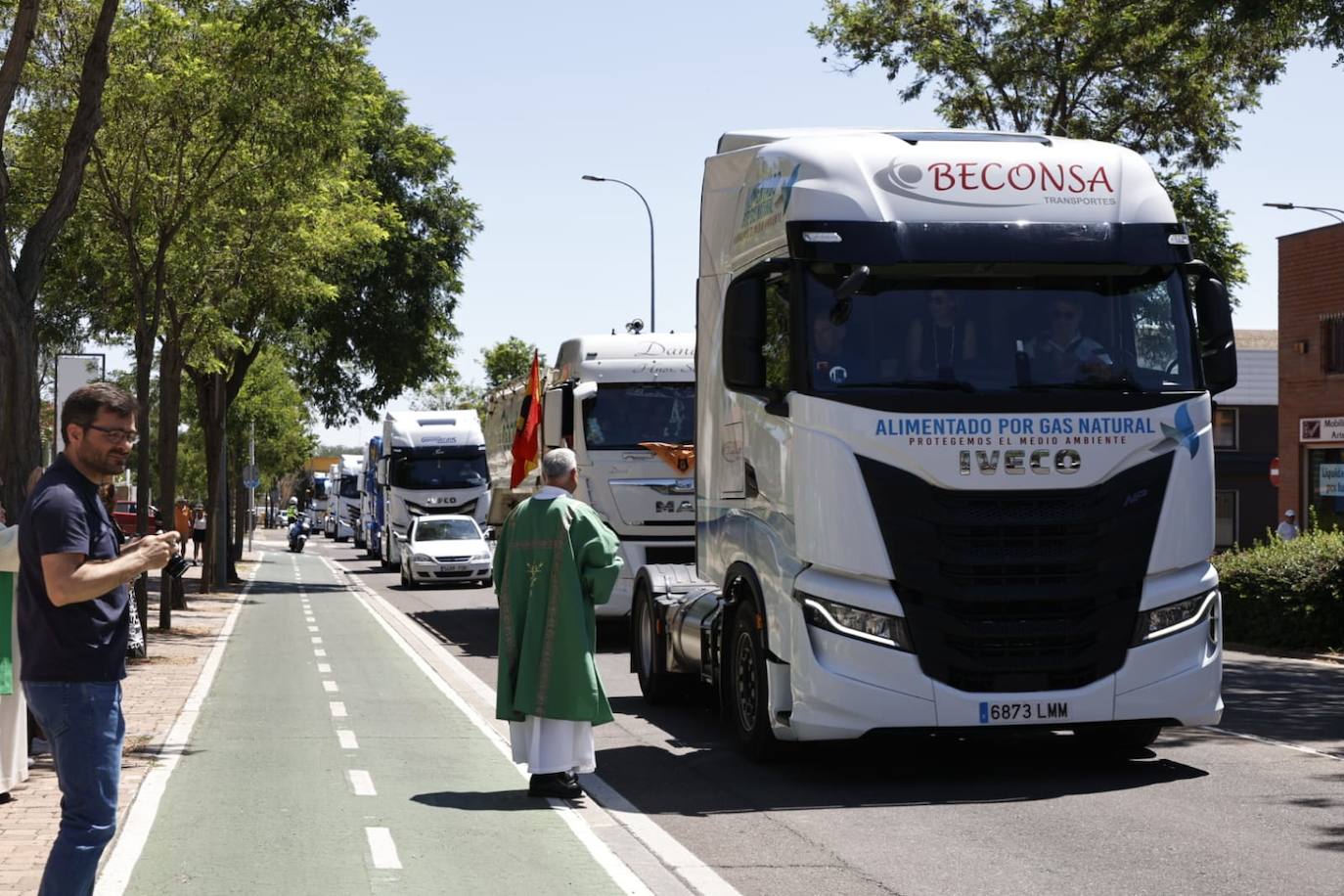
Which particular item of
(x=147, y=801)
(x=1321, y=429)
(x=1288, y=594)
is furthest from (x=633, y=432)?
(x=1321, y=429)

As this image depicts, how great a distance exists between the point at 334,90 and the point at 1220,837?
49.2 feet

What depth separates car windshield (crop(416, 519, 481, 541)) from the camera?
37938 mm

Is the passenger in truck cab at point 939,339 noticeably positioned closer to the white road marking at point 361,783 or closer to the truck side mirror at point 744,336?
the truck side mirror at point 744,336

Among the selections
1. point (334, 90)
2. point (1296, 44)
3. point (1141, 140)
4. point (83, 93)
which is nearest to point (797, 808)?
point (83, 93)

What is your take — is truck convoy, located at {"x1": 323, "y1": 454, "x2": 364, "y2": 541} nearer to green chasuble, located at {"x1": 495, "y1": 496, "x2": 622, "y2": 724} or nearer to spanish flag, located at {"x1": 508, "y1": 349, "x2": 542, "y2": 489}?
spanish flag, located at {"x1": 508, "y1": 349, "x2": 542, "y2": 489}

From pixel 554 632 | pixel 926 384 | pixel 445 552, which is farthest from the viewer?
pixel 445 552

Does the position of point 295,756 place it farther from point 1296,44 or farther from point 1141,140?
point 1141,140

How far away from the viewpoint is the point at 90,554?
218 inches

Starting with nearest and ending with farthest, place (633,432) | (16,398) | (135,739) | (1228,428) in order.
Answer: (135,739) < (16,398) < (633,432) < (1228,428)

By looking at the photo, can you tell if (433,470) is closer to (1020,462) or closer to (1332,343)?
(1332,343)

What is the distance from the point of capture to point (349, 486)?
78.9m

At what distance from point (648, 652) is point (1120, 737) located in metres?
4.67

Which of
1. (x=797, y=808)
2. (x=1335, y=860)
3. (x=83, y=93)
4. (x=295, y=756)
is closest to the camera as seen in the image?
(x=1335, y=860)

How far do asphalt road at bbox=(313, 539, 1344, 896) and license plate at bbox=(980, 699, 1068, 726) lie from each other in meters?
0.42
